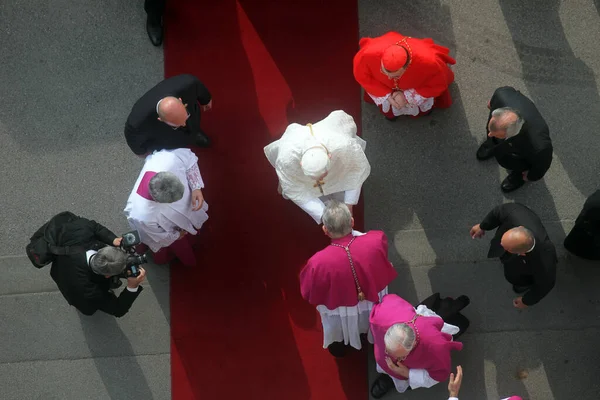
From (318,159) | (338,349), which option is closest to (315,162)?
(318,159)

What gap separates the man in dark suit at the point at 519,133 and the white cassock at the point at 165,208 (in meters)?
2.46

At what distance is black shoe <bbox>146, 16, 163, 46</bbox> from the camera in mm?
5785

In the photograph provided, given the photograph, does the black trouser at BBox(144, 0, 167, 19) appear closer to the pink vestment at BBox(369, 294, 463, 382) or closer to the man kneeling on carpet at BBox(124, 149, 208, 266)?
the man kneeling on carpet at BBox(124, 149, 208, 266)

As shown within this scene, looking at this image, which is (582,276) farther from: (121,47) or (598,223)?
(121,47)

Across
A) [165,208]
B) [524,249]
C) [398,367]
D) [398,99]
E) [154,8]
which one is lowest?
[398,367]

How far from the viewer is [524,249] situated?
4.18 meters

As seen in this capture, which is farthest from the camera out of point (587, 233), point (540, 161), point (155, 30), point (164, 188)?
point (155, 30)

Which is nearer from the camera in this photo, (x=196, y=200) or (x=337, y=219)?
(x=337, y=219)

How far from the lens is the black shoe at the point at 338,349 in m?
5.13

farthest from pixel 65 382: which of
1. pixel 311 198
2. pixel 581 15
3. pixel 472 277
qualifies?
pixel 581 15

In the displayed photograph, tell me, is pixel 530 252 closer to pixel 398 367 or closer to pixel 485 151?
pixel 398 367

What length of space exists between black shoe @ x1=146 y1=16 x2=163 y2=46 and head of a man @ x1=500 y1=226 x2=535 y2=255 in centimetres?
391

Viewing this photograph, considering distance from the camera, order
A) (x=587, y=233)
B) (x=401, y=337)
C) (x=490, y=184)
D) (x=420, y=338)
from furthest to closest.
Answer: (x=490, y=184) → (x=587, y=233) → (x=420, y=338) → (x=401, y=337)

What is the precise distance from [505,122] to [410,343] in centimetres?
182
